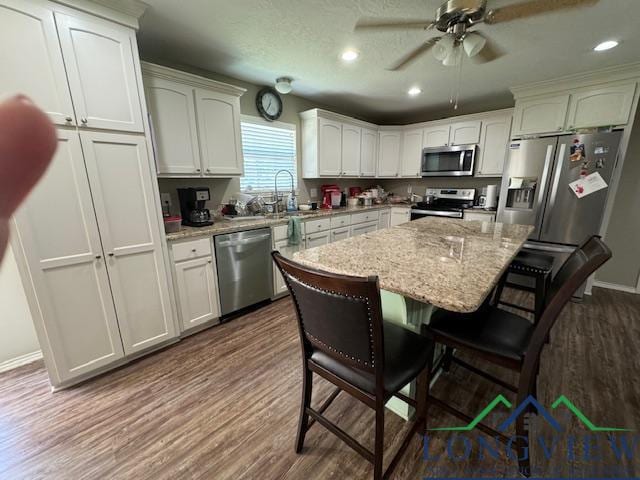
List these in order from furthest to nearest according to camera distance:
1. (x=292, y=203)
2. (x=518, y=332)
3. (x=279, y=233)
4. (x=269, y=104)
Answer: (x=292, y=203) < (x=269, y=104) < (x=279, y=233) < (x=518, y=332)

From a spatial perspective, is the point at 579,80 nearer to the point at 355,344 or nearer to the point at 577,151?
the point at 577,151

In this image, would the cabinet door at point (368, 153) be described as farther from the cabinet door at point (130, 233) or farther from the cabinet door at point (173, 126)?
the cabinet door at point (130, 233)

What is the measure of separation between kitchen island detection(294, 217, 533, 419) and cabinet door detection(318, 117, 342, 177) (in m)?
1.92

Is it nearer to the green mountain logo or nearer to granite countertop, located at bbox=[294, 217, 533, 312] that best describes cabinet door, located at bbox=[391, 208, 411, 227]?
granite countertop, located at bbox=[294, 217, 533, 312]

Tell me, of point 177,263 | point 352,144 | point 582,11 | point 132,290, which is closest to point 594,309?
point 582,11

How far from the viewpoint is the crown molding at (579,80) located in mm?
2451

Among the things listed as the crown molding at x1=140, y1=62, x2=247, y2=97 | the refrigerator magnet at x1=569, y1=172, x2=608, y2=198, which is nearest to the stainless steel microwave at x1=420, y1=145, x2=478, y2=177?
the refrigerator magnet at x1=569, y1=172, x2=608, y2=198

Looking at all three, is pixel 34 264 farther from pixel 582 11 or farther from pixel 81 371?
pixel 582 11

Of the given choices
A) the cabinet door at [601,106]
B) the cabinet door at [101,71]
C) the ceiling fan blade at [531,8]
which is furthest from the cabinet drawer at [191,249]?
the cabinet door at [601,106]

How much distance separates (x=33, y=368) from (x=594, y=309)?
468 centimetres

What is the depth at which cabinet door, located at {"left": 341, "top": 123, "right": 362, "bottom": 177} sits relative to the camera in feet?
12.5

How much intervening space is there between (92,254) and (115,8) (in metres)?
1.44

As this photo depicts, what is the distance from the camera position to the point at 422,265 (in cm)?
124

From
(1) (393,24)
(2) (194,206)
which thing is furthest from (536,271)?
(2) (194,206)
